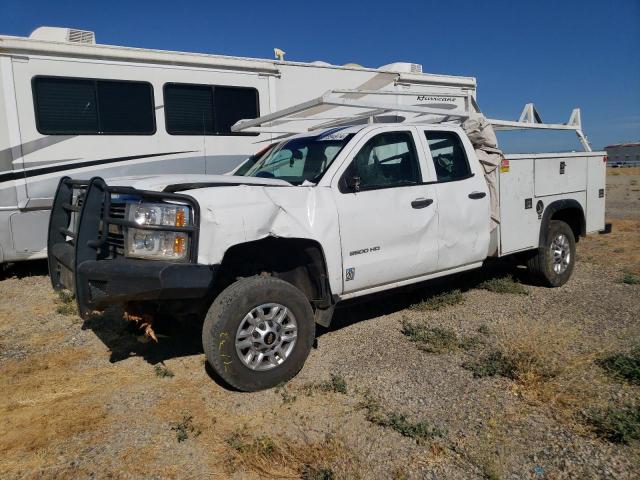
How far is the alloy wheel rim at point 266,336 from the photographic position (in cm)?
386

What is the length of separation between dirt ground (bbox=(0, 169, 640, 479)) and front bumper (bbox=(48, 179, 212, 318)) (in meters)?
0.81

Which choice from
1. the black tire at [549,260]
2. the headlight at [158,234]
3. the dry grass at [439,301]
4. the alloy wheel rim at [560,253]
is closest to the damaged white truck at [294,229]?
the headlight at [158,234]

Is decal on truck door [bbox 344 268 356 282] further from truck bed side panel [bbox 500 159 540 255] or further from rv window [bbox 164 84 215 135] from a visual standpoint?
rv window [bbox 164 84 215 135]

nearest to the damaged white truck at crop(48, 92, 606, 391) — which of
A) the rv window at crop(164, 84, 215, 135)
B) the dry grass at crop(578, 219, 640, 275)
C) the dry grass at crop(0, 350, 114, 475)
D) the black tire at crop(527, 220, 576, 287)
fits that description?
the black tire at crop(527, 220, 576, 287)

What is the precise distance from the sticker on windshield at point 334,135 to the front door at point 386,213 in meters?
0.26

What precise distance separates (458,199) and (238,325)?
8.62ft

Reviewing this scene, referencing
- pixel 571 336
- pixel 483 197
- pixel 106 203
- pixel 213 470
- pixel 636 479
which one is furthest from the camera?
pixel 483 197

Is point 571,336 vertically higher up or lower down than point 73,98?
lower down

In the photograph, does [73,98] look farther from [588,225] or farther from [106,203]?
[588,225]

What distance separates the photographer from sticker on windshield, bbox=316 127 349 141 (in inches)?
193

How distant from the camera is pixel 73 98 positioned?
7297 millimetres

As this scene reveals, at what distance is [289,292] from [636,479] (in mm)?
2374

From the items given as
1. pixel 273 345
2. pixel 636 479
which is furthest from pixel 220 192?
pixel 636 479

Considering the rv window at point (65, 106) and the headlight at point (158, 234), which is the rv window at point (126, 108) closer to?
the rv window at point (65, 106)
